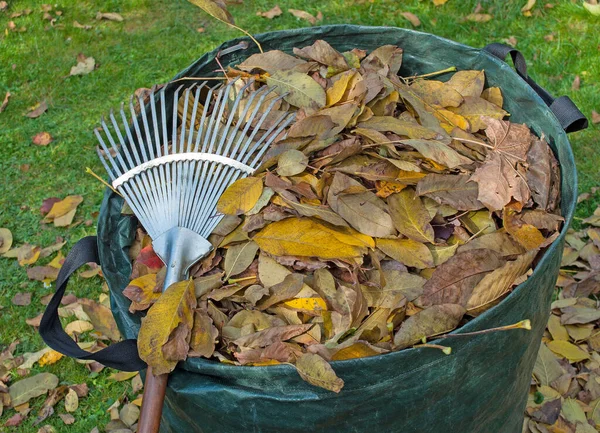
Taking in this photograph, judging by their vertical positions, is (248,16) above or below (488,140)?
below

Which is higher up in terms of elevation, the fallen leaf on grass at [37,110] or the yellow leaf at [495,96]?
the yellow leaf at [495,96]

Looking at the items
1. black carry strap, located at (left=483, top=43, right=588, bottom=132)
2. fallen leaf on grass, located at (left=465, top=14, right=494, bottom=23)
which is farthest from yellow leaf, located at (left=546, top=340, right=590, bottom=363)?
fallen leaf on grass, located at (left=465, top=14, right=494, bottom=23)

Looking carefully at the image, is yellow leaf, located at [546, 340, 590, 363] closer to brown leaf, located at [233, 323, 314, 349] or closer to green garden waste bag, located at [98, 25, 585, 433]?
green garden waste bag, located at [98, 25, 585, 433]

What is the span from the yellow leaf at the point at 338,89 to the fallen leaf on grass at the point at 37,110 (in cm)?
211

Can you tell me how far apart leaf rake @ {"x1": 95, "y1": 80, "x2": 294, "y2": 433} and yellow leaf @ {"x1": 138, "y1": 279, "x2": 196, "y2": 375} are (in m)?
0.09

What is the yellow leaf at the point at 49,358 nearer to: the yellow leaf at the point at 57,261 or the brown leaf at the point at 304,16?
the yellow leaf at the point at 57,261

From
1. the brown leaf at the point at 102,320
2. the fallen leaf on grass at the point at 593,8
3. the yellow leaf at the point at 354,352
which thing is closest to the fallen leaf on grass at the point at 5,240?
the brown leaf at the point at 102,320

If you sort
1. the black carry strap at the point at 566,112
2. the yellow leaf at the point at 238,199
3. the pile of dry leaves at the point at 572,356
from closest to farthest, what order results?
the yellow leaf at the point at 238,199 → the black carry strap at the point at 566,112 → the pile of dry leaves at the point at 572,356

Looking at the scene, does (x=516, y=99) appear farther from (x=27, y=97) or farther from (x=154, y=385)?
(x=27, y=97)

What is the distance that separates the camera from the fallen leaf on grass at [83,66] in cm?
346

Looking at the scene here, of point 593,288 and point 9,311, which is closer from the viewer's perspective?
point 593,288

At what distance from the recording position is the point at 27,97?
3.36 meters

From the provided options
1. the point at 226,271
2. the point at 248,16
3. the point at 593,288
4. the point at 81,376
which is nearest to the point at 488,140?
the point at 226,271

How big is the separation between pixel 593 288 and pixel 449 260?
4.11 ft
